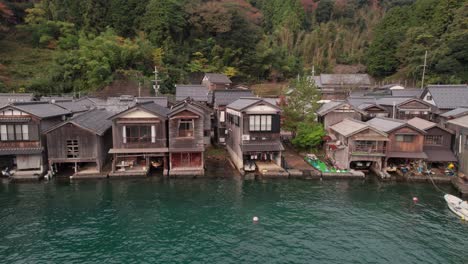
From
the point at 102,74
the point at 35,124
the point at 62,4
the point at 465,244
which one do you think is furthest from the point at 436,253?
the point at 62,4

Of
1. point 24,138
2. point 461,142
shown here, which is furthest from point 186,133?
point 461,142

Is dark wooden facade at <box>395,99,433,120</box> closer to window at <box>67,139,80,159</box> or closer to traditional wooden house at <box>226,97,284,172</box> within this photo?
traditional wooden house at <box>226,97,284,172</box>

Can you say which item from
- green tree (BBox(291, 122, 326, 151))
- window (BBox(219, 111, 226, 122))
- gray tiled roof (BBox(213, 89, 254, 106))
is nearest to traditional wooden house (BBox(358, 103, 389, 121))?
green tree (BBox(291, 122, 326, 151))

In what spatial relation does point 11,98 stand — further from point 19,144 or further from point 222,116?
point 222,116

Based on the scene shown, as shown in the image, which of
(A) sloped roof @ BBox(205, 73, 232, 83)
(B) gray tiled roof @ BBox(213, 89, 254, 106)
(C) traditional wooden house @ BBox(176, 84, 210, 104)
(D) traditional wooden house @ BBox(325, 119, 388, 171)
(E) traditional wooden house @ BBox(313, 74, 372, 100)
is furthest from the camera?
(E) traditional wooden house @ BBox(313, 74, 372, 100)

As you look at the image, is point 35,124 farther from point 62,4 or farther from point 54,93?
point 62,4

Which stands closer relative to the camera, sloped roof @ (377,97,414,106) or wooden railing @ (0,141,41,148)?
wooden railing @ (0,141,41,148)
